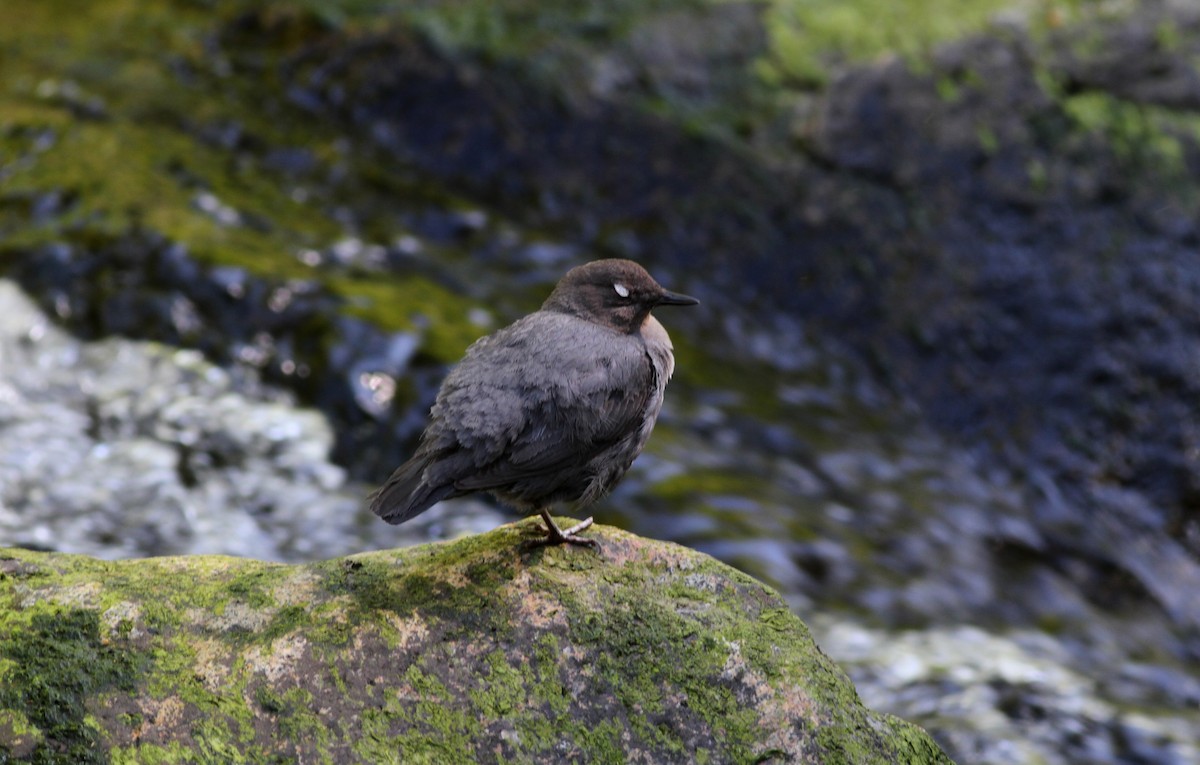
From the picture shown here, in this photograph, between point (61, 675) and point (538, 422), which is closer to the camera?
point (61, 675)

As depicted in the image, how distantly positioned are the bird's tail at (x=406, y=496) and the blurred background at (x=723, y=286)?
248 cm

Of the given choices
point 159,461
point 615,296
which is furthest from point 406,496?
point 159,461

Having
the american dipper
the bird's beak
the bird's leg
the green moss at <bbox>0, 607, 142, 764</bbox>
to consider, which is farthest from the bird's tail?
the bird's beak

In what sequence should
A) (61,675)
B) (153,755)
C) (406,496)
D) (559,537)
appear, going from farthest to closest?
(559,537), (406,496), (61,675), (153,755)

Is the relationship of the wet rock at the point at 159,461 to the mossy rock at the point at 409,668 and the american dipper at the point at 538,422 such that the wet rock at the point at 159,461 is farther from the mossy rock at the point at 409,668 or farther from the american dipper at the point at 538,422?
the mossy rock at the point at 409,668

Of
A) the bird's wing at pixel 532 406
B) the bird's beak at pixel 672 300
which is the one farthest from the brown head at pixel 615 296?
the bird's wing at pixel 532 406

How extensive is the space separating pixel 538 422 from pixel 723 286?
17.0ft

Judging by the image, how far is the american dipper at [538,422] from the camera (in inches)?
137

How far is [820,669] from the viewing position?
3.13 m

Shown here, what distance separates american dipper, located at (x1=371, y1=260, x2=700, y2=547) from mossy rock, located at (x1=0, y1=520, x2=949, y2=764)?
27 cm

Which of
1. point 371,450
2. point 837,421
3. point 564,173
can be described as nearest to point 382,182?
point 564,173

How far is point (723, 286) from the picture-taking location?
28.2 feet

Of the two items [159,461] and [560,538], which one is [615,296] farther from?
[159,461]

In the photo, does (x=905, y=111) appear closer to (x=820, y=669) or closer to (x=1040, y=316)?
(x=1040, y=316)
